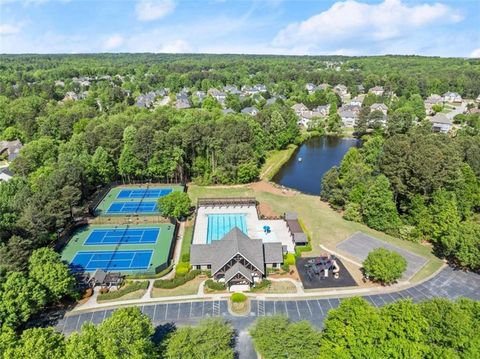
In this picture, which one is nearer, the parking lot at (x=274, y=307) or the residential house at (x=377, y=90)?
the parking lot at (x=274, y=307)

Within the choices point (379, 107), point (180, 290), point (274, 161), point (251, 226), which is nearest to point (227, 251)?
point (180, 290)

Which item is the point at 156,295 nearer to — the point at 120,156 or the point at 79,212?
the point at 79,212

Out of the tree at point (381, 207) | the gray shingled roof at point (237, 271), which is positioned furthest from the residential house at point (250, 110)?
the gray shingled roof at point (237, 271)

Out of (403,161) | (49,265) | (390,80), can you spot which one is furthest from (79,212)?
(390,80)

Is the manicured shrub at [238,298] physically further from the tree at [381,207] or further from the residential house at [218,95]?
the residential house at [218,95]

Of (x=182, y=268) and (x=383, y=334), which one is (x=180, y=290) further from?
(x=383, y=334)

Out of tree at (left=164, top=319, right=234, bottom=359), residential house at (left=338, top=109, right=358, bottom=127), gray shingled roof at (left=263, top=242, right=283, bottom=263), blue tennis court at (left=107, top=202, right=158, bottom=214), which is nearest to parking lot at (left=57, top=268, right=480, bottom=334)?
gray shingled roof at (left=263, top=242, right=283, bottom=263)
